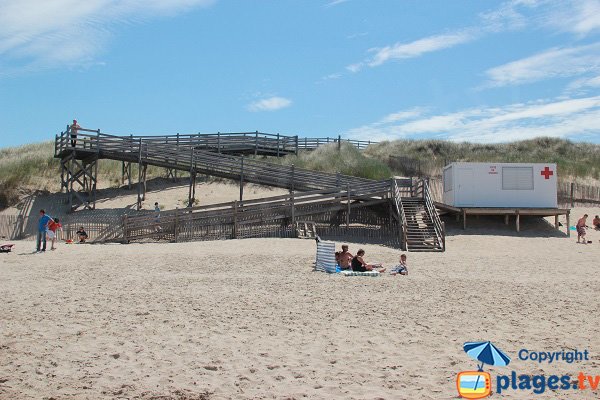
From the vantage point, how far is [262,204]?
911 inches

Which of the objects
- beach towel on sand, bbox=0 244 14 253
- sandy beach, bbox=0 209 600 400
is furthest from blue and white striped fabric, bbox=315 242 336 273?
beach towel on sand, bbox=0 244 14 253

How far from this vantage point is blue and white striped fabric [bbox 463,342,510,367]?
7.45 meters

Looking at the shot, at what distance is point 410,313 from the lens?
32.9 feet

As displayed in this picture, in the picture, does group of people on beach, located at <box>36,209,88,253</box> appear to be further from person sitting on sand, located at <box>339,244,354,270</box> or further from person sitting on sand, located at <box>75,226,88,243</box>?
person sitting on sand, located at <box>339,244,354,270</box>

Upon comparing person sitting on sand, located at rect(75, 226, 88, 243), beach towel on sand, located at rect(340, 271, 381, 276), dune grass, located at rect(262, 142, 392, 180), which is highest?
dune grass, located at rect(262, 142, 392, 180)

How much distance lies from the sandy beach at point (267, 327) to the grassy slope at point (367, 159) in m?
18.1

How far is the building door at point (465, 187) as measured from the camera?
24.9m

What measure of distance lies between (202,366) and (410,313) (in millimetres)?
3842

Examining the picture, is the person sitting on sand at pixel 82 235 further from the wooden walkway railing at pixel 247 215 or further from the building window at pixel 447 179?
the building window at pixel 447 179

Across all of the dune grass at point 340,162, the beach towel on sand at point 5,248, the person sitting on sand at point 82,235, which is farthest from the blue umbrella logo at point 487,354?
the dune grass at point 340,162

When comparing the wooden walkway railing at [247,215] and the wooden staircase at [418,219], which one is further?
the wooden walkway railing at [247,215]

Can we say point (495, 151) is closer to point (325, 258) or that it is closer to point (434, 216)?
point (434, 216)

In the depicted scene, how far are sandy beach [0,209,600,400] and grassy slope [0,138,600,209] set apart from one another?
1807 centimetres

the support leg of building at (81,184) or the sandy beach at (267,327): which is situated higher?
the support leg of building at (81,184)
